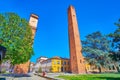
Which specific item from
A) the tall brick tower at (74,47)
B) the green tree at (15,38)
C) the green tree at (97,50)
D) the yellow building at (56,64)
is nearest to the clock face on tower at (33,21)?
the tall brick tower at (74,47)

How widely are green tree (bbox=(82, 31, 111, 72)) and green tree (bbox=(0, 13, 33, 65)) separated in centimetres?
2661

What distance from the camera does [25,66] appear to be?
3634 centimetres

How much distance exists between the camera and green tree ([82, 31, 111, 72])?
1679 inches

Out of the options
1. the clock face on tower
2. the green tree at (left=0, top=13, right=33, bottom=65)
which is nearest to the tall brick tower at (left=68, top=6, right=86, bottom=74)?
the clock face on tower

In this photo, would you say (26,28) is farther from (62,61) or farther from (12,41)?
(62,61)

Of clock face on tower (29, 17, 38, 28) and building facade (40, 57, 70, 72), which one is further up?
clock face on tower (29, 17, 38, 28)

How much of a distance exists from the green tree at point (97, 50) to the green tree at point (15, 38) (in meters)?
26.6

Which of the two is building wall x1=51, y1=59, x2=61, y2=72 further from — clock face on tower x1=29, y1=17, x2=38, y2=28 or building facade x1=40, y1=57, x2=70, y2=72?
clock face on tower x1=29, y1=17, x2=38, y2=28

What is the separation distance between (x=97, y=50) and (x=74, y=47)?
22.9 feet

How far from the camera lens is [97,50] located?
43.8 metres

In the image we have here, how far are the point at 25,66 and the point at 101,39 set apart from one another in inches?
1007

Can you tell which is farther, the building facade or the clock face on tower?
the building facade

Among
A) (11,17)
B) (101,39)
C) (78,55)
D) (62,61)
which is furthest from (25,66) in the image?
(62,61)

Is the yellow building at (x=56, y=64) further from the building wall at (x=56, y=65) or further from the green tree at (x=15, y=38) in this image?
the green tree at (x=15, y=38)
